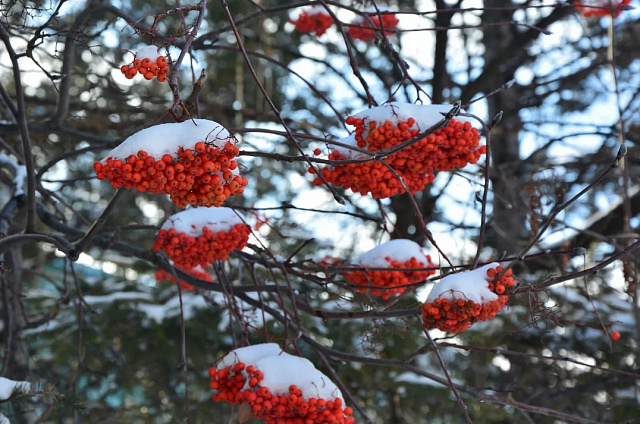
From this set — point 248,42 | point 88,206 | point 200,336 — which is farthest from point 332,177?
point 88,206

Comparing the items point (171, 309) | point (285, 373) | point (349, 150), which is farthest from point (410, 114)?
point (171, 309)

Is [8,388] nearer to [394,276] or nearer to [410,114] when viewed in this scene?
[394,276]

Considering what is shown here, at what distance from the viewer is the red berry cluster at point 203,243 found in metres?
3.07

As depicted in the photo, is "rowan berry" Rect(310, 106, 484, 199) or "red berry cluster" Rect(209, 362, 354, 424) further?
"rowan berry" Rect(310, 106, 484, 199)

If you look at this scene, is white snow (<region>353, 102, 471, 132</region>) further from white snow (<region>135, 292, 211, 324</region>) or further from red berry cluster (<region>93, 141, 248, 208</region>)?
white snow (<region>135, 292, 211, 324</region>)

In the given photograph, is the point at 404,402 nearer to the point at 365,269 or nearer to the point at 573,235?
the point at 573,235

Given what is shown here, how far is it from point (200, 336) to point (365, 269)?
7.76 ft

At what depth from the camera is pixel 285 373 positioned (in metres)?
2.48

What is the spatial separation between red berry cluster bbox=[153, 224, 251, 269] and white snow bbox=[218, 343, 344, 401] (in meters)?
0.61

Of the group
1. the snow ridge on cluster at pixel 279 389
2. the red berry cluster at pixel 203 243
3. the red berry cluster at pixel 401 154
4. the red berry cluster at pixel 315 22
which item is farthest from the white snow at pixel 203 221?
the red berry cluster at pixel 315 22

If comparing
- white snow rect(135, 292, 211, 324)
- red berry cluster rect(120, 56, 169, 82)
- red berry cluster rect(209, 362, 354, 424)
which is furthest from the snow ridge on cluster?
white snow rect(135, 292, 211, 324)

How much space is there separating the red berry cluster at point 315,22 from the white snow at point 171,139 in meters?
2.50

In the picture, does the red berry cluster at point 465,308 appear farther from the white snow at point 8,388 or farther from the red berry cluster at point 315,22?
the red berry cluster at point 315,22

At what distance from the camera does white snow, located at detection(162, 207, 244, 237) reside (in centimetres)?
309
